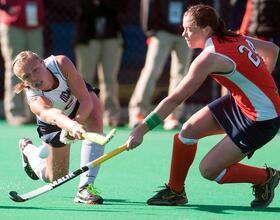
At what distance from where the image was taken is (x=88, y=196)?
5.95 metres

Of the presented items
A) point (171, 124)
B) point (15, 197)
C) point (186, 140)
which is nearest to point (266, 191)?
point (186, 140)

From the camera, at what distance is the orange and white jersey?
18.8ft

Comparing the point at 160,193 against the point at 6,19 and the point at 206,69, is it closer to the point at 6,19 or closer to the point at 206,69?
the point at 206,69

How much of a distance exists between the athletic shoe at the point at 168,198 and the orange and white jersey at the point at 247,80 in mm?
640

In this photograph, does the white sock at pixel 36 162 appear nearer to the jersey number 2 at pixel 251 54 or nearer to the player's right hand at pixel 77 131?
the player's right hand at pixel 77 131

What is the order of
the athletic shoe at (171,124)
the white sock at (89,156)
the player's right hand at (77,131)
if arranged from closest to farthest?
the player's right hand at (77,131) < the white sock at (89,156) < the athletic shoe at (171,124)

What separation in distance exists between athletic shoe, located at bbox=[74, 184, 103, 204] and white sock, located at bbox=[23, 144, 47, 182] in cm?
59

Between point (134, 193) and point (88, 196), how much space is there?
18.8 inches

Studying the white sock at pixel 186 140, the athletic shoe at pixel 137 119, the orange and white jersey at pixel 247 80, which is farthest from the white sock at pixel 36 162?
the athletic shoe at pixel 137 119

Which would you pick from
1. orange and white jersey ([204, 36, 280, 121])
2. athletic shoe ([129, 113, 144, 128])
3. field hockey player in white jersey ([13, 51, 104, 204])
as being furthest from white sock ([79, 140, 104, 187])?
athletic shoe ([129, 113, 144, 128])

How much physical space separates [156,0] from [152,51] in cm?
51

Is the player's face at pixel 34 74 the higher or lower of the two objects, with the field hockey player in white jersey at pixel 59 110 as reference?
higher

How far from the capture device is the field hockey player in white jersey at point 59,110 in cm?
577

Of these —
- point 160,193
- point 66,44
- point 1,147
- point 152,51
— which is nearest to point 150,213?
point 160,193
